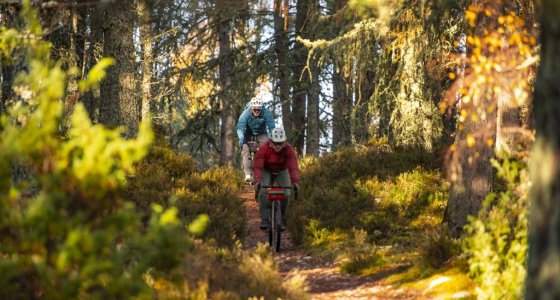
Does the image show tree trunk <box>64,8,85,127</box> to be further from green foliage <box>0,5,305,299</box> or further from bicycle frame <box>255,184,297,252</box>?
green foliage <box>0,5,305,299</box>

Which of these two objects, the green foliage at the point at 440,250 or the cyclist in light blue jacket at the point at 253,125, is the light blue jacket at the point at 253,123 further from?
the green foliage at the point at 440,250

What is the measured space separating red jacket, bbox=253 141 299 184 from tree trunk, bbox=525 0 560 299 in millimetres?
7525

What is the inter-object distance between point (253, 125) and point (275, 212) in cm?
374

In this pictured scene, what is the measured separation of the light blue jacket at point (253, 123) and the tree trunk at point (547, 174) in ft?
34.5

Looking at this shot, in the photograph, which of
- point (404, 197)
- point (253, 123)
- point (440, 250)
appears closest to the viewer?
point (440, 250)

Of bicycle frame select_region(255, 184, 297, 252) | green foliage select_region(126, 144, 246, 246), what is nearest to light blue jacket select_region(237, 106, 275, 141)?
green foliage select_region(126, 144, 246, 246)

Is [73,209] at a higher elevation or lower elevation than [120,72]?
lower

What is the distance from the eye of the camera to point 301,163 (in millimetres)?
17500

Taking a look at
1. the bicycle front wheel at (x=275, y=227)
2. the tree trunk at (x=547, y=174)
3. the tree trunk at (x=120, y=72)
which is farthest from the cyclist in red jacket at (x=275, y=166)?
the tree trunk at (x=547, y=174)

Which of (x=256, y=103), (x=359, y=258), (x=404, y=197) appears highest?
(x=256, y=103)

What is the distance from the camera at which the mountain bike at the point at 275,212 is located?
447 inches

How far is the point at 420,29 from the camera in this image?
11945 mm

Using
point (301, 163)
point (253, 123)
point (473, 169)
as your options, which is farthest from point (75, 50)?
point (473, 169)

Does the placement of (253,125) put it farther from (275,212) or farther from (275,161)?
(275,212)
